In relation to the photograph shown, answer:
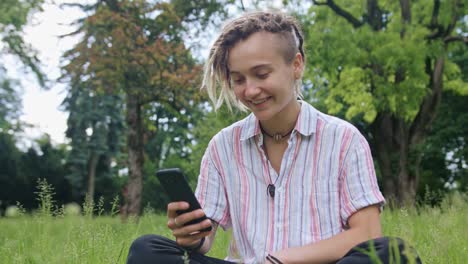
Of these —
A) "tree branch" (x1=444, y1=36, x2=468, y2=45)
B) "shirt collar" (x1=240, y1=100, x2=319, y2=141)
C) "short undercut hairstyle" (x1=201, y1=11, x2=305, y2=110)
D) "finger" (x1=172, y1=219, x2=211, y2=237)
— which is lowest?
"finger" (x1=172, y1=219, x2=211, y2=237)

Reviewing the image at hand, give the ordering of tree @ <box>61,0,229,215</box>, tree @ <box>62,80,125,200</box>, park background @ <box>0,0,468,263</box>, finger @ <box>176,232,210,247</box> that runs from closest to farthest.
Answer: finger @ <box>176,232,210,247</box> < park background @ <box>0,0,468,263</box> < tree @ <box>61,0,229,215</box> < tree @ <box>62,80,125,200</box>

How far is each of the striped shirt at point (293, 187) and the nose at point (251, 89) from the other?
267 mm

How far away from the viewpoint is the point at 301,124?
2518 mm

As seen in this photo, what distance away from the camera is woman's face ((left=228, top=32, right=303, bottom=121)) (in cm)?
239

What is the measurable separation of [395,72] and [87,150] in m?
17.6

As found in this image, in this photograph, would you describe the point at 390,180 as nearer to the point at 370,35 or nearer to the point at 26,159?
the point at 370,35

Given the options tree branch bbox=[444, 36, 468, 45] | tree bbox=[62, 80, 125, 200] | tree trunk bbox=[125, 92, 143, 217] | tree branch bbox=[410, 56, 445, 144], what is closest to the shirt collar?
tree branch bbox=[444, 36, 468, 45]

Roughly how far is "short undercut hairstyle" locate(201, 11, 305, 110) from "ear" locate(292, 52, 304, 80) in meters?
0.03

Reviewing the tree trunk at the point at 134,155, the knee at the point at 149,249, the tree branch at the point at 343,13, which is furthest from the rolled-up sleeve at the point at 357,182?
the tree trunk at the point at 134,155

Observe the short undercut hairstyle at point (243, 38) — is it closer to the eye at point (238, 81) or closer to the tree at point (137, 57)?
the eye at point (238, 81)

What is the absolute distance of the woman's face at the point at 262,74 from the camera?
239 cm

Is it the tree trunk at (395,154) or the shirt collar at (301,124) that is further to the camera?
the tree trunk at (395,154)

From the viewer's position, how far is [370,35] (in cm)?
1095

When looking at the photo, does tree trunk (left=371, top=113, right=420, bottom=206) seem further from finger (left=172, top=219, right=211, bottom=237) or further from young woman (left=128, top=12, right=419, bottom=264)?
finger (left=172, top=219, right=211, bottom=237)
